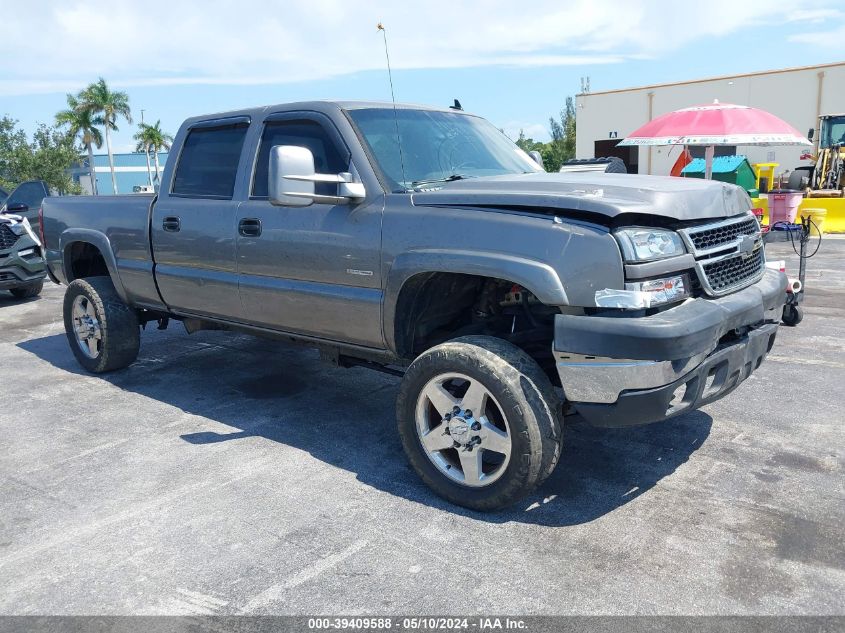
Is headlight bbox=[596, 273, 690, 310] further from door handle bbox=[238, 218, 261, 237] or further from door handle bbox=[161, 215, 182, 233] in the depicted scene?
door handle bbox=[161, 215, 182, 233]

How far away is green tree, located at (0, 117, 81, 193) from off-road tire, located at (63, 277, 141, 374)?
1942 inches

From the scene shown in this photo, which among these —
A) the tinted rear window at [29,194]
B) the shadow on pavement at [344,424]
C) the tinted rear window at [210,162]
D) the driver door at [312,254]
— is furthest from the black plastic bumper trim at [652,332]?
the tinted rear window at [29,194]

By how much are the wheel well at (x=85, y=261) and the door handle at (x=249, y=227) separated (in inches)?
91.4

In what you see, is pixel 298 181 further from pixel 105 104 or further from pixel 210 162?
pixel 105 104

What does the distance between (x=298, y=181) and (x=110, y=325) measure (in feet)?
9.58

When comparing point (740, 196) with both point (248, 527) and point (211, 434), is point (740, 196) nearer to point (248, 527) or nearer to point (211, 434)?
point (248, 527)

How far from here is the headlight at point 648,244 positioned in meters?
3.06

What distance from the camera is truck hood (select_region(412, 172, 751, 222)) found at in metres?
3.16

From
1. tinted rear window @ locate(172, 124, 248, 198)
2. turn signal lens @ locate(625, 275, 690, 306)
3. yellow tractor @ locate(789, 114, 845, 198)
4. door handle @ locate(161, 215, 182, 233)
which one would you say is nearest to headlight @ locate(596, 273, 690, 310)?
turn signal lens @ locate(625, 275, 690, 306)

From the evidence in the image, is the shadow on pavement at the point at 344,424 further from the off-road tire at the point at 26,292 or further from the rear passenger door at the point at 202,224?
the off-road tire at the point at 26,292

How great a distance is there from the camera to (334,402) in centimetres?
520

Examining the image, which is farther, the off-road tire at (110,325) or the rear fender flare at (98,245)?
the off-road tire at (110,325)

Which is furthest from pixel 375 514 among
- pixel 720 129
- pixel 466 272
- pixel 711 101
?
pixel 711 101

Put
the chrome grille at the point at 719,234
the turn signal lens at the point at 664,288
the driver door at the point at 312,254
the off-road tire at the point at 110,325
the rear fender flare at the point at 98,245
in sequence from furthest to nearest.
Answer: the off-road tire at the point at 110,325 < the rear fender flare at the point at 98,245 < the driver door at the point at 312,254 < the chrome grille at the point at 719,234 < the turn signal lens at the point at 664,288
